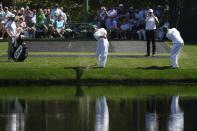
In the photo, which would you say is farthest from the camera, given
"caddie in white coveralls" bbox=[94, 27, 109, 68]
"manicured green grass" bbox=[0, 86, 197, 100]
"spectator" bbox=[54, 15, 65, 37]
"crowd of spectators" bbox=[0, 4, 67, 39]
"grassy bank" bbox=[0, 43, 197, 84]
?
"spectator" bbox=[54, 15, 65, 37]

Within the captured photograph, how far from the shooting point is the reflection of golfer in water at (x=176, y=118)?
20.8m

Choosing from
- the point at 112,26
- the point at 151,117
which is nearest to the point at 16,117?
the point at 151,117

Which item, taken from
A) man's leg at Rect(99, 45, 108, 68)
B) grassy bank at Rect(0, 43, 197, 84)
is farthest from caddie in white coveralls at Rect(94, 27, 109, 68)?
grassy bank at Rect(0, 43, 197, 84)

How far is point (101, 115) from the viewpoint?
23266 mm

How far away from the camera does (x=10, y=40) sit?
1442 inches

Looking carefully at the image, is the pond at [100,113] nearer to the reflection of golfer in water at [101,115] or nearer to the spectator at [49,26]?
the reflection of golfer in water at [101,115]

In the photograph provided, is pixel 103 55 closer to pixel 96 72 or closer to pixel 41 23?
pixel 96 72

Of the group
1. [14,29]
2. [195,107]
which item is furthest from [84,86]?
[195,107]

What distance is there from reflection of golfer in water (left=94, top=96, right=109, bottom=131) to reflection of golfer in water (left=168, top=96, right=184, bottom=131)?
1.60m

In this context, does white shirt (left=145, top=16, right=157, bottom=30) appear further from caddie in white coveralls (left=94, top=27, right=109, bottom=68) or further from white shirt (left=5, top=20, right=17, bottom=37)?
white shirt (left=5, top=20, right=17, bottom=37)

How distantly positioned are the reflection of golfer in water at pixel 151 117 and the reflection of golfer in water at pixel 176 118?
0.37 m

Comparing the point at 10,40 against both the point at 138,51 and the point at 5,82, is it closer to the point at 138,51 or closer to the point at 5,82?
the point at 5,82

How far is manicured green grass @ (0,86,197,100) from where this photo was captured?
93.5 feet

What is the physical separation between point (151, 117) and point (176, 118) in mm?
721
